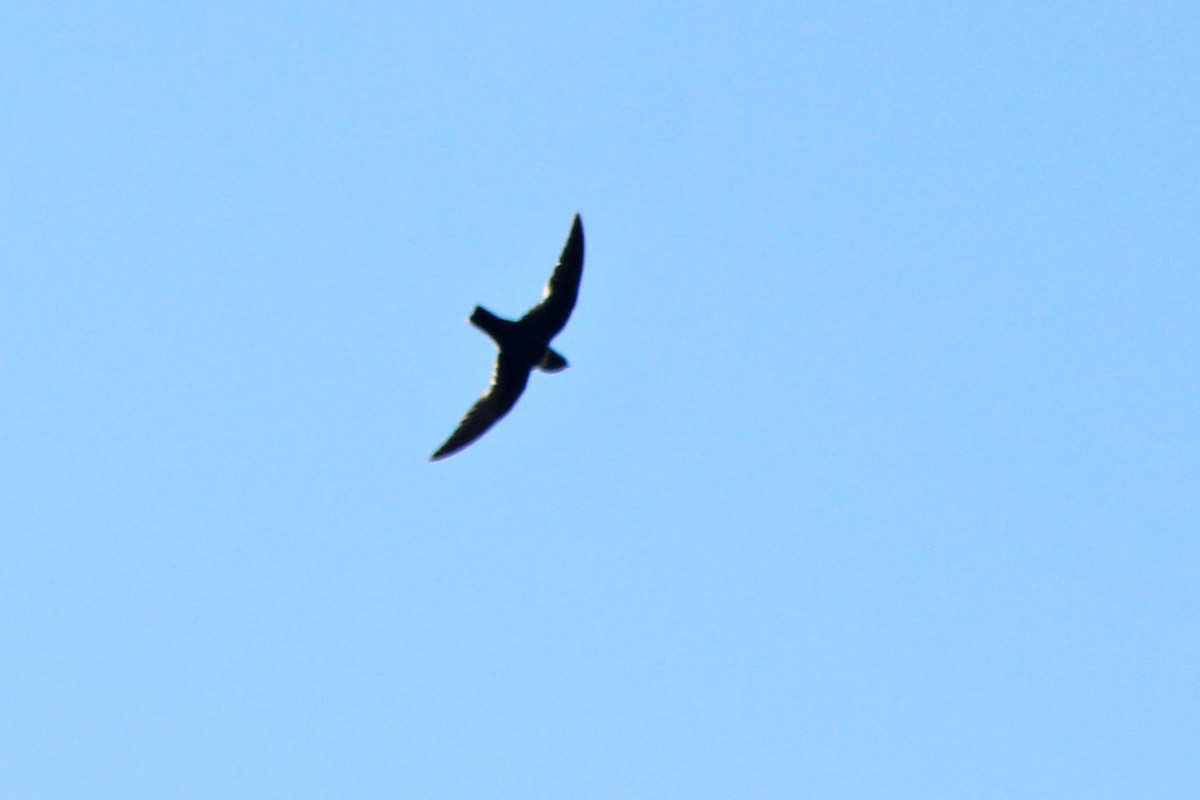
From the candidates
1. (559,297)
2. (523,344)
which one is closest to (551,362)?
(523,344)

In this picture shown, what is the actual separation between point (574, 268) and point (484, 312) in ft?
5.62

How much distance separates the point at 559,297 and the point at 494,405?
204cm

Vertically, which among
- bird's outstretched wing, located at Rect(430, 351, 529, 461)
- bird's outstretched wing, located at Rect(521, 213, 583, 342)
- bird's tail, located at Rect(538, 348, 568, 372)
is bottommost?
bird's outstretched wing, located at Rect(430, 351, 529, 461)

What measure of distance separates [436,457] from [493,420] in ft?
3.92

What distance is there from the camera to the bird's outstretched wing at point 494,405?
5781 cm

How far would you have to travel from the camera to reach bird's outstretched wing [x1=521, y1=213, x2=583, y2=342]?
57.4m

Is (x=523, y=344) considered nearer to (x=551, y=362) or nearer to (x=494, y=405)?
(x=551, y=362)

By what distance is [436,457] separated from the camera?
5738 centimetres

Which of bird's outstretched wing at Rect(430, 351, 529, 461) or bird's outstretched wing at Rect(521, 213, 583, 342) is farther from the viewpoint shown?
bird's outstretched wing at Rect(430, 351, 529, 461)

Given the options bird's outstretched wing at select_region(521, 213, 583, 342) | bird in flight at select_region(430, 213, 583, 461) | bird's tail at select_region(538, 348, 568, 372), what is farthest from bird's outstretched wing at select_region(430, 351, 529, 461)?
bird's outstretched wing at select_region(521, 213, 583, 342)

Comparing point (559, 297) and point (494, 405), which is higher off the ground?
point (559, 297)

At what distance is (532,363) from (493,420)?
1.11 metres

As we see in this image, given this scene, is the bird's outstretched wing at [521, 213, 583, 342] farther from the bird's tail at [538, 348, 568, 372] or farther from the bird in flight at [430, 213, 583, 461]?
the bird's tail at [538, 348, 568, 372]

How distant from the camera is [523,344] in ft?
188
